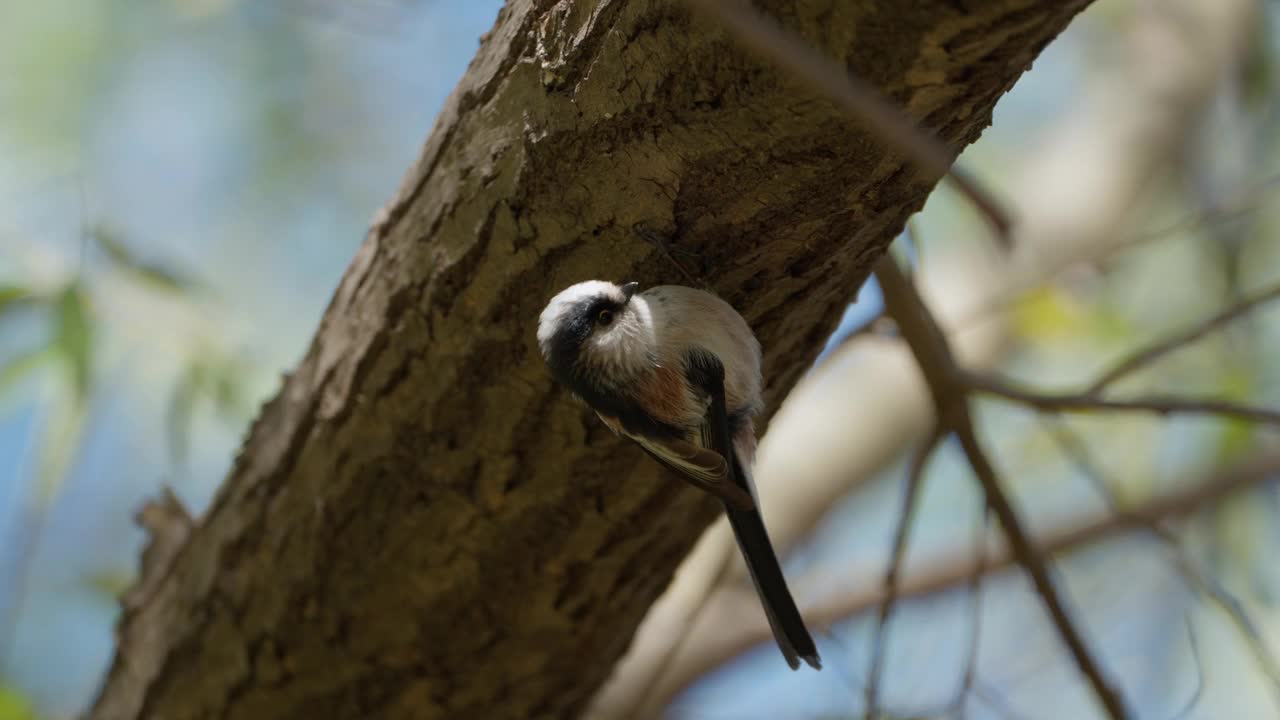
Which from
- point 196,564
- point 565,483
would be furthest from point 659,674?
point 196,564

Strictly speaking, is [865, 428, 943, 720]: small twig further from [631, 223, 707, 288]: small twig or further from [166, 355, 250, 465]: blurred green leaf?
[166, 355, 250, 465]: blurred green leaf

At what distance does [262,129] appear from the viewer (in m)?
5.99

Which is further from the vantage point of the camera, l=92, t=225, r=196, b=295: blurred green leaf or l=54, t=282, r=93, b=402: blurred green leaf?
l=92, t=225, r=196, b=295: blurred green leaf

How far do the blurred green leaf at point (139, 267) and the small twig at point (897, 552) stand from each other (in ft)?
6.48

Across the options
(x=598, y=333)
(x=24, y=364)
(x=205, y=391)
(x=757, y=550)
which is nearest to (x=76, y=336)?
(x=24, y=364)

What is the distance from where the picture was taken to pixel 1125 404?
2.20 metres

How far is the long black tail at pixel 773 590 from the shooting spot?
220cm

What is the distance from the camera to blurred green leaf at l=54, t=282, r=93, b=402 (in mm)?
2422

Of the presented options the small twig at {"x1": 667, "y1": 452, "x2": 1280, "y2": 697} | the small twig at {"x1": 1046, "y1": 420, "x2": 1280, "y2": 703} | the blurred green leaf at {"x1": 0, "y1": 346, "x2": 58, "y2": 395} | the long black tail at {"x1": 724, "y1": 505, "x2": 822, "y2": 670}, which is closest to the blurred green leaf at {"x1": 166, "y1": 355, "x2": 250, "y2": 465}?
the blurred green leaf at {"x1": 0, "y1": 346, "x2": 58, "y2": 395}

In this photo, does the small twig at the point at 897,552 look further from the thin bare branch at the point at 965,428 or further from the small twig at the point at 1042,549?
the small twig at the point at 1042,549

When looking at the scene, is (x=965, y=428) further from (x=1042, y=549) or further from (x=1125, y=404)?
(x=1042, y=549)

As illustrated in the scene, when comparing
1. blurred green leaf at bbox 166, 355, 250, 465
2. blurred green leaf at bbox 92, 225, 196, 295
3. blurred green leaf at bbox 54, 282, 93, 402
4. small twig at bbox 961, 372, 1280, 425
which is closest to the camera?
small twig at bbox 961, 372, 1280, 425

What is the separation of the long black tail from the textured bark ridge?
0.14 metres

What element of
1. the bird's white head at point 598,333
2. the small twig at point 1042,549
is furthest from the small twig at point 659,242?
the small twig at point 1042,549
